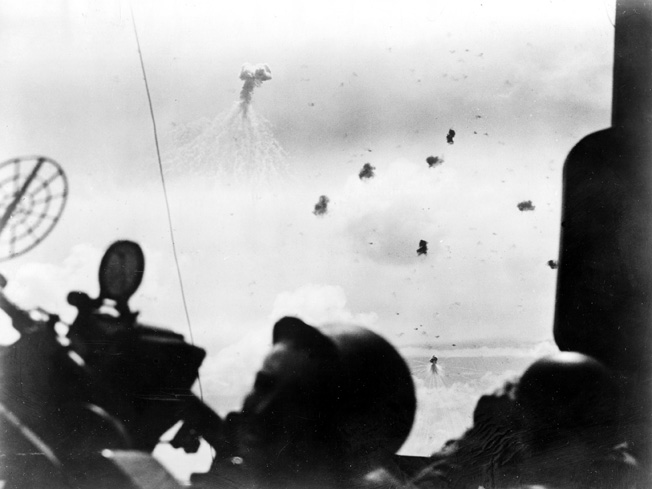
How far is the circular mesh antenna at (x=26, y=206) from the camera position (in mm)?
1734

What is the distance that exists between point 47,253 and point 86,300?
0.76 ft

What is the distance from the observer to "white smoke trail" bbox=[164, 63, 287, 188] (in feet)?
5.68

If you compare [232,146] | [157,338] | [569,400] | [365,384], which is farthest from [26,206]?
[569,400]

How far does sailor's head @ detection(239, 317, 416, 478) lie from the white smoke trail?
1.92 feet

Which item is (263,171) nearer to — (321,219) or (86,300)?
(321,219)

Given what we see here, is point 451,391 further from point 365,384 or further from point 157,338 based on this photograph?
point 157,338

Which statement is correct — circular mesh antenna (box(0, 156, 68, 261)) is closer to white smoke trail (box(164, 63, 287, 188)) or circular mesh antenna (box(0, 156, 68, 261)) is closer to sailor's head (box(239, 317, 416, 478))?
white smoke trail (box(164, 63, 287, 188))

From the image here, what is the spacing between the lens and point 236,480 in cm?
173

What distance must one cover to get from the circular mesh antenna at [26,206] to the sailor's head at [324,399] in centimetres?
98

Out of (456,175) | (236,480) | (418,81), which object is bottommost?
(236,480)

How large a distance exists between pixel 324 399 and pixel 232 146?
102 cm

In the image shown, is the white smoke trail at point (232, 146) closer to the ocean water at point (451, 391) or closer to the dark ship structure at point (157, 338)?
the dark ship structure at point (157, 338)

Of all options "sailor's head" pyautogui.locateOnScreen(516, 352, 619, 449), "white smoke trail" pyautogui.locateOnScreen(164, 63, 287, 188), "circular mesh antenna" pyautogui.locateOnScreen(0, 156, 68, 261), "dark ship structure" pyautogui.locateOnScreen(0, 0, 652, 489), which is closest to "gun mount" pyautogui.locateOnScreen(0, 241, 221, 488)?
"dark ship structure" pyautogui.locateOnScreen(0, 0, 652, 489)

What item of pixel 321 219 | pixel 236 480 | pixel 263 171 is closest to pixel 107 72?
pixel 263 171
